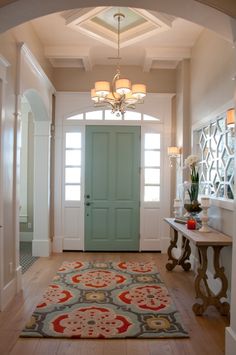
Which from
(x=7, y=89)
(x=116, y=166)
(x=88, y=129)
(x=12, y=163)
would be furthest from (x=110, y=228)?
(x=7, y=89)

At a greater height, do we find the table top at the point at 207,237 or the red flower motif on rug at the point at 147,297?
the table top at the point at 207,237

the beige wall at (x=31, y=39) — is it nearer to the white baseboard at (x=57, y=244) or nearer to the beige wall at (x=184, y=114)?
the beige wall at (x=184, y=114)

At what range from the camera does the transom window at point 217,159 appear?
3592 millimetres

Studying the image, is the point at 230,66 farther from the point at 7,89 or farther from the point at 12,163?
the point at 12,163

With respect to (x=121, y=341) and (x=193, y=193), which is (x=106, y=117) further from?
(x=121, y=341)

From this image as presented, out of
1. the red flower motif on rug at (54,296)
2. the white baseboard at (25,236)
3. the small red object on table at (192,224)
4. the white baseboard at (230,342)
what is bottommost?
the red flower motif on rug at (54,296)

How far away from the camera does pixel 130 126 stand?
6.17 meters

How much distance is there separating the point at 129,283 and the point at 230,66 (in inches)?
116

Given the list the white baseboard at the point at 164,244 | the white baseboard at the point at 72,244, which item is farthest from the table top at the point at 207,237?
the white baseboard at the point at 72,244

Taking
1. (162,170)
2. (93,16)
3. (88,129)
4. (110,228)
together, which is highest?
(93,16)

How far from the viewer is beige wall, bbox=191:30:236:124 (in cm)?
360

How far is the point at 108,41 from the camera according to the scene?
A: 481 cm

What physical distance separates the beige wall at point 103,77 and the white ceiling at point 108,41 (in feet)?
0.45

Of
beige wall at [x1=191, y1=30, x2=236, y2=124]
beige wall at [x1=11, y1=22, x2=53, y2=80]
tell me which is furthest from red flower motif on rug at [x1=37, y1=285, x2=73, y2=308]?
beige wall at [x1=11, y1=22, x2=53, y2=80]
